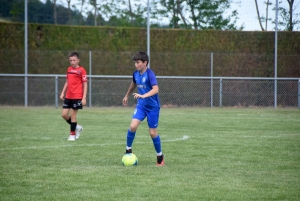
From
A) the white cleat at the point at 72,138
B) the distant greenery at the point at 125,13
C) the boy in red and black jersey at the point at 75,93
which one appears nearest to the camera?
the white cleat at the point at 72,138

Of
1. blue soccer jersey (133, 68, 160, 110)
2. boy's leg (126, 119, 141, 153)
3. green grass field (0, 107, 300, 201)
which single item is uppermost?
blue soccer jersey (133, 68, 160, 110)

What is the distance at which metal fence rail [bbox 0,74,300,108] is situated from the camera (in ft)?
74.0

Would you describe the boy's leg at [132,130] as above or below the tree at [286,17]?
below

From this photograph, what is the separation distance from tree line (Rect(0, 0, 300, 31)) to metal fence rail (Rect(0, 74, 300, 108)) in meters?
3.50

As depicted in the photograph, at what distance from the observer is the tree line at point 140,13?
2467 cm

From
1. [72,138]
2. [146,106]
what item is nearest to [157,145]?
[146,106]

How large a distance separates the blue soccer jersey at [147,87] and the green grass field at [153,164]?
902 millimetres

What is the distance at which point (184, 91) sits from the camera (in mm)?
23078

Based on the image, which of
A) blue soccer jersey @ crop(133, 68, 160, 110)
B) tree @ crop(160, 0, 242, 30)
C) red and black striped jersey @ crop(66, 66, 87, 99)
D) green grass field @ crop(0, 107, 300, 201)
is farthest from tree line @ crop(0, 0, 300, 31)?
blue soccer jersey @ crop(133, 68, 160, 110)

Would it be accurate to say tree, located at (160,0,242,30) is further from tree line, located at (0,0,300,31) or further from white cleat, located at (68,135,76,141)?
white cleat, located at (68,135,76,141)

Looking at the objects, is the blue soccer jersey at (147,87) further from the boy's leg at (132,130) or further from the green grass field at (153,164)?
the green grass field at (153,164)

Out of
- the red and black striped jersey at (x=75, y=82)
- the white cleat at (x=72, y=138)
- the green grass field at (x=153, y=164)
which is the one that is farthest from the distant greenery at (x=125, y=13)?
the white cleat at (x=72, y=138)

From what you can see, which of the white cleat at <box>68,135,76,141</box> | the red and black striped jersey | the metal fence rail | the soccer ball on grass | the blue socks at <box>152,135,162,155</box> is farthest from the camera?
the metal fence rail

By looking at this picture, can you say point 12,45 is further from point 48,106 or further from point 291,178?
point 291,178
